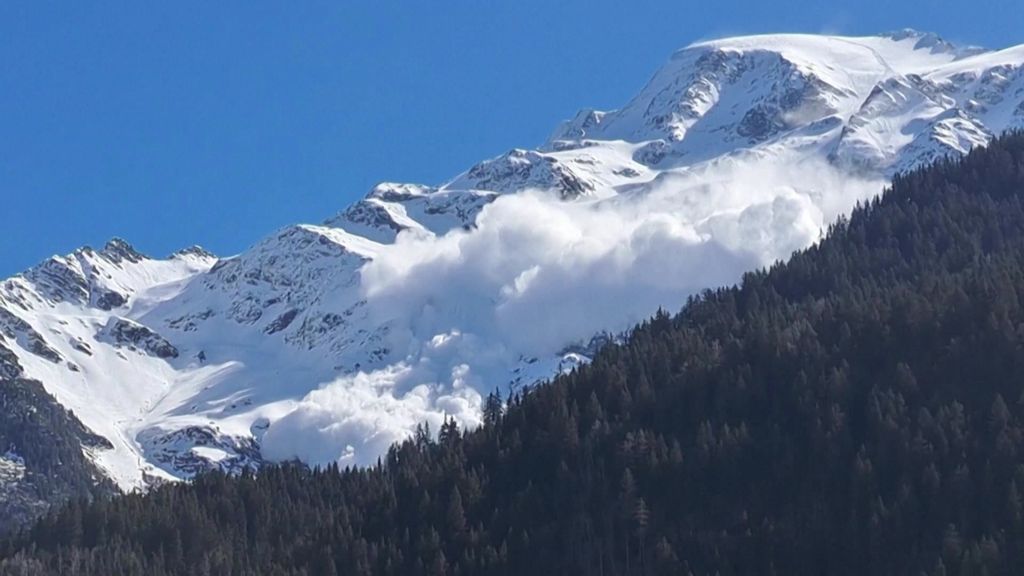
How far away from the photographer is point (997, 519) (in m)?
199

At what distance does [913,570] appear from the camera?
19650cm

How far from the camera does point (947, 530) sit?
199 metres

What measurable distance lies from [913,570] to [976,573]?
9.34 m

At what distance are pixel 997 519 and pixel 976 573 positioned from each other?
12.2m

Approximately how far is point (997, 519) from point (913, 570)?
9.83m

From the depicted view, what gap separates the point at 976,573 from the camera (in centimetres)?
18812

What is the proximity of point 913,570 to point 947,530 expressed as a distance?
18.1ft

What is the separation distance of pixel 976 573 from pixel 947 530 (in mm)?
10951
